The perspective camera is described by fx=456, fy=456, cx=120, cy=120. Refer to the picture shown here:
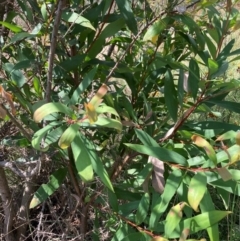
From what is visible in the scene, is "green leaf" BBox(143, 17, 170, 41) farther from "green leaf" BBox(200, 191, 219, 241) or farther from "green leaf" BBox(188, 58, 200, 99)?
"green leaf" BBox(200, 191, 219, 241)

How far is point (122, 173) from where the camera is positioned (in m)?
1.29

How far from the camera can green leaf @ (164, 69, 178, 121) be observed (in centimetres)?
111

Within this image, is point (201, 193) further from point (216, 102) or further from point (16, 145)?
point (16, 145)

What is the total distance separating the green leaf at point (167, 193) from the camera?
91 cm

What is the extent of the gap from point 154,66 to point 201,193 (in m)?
0.41

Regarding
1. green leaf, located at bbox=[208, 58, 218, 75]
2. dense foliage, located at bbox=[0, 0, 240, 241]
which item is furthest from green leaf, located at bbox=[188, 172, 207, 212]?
green leaf, located at bbox=[208, 58, 218, 75]

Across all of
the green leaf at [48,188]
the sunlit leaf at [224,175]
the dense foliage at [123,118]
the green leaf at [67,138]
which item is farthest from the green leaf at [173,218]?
the green leaf at [48,188]

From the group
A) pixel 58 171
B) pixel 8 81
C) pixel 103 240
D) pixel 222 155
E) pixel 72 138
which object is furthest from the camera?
pixel 103 240

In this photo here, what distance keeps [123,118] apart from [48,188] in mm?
255

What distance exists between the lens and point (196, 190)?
2.72 feet

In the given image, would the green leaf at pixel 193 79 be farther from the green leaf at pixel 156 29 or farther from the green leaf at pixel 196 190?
the green leaf at pixel 196 190

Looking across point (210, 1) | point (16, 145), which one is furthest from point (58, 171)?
point (210, 1)

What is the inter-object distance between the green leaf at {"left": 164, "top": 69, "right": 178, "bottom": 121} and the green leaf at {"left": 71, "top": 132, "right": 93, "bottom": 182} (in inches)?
13.1

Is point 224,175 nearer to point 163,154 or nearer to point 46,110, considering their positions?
point 163,154
